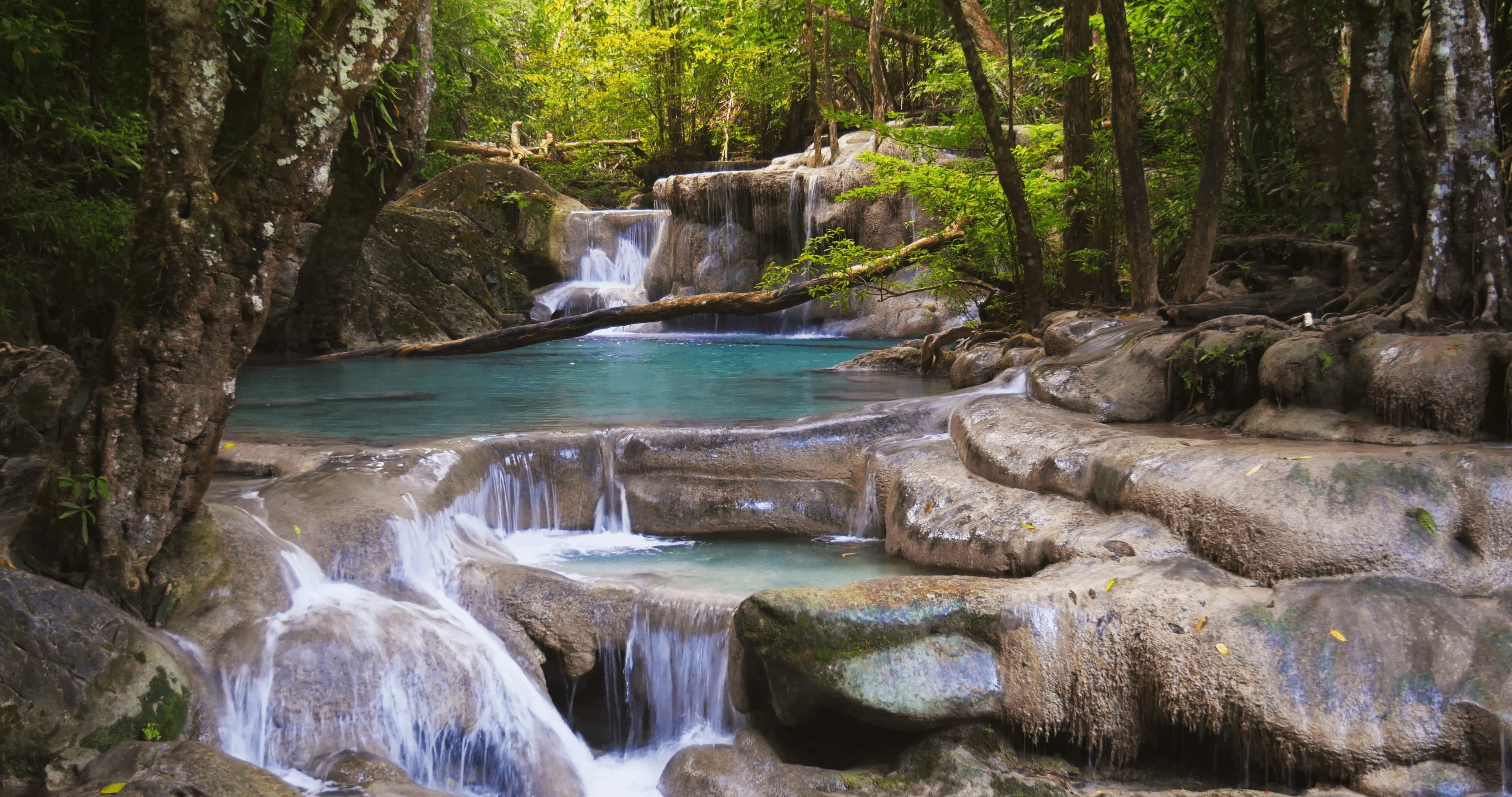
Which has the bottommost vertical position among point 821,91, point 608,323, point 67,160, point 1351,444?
point 1351,444

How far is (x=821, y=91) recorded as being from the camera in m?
27.7

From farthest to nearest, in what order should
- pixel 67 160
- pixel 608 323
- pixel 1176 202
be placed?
pixel 608 323 < pixel 1176 202 < pixel 67 160

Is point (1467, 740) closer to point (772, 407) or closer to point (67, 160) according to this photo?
point (772, 407)

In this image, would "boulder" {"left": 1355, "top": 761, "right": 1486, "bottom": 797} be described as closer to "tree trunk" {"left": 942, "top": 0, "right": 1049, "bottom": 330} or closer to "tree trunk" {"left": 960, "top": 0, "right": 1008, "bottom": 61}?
"tree trunk" {"left": 942, "top": 0, "right": 1049, "bottom": 330}

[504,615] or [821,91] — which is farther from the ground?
[821,91]

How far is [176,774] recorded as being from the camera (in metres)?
3.34

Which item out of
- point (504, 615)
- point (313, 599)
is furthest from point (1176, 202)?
point (313, 599)

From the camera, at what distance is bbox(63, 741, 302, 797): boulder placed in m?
3.28

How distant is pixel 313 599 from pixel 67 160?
6.17m

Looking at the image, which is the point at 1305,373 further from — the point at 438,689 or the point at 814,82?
the point at 814,82

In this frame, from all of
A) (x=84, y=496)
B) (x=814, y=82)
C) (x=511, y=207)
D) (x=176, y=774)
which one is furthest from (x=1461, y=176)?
(x=511, y=207)

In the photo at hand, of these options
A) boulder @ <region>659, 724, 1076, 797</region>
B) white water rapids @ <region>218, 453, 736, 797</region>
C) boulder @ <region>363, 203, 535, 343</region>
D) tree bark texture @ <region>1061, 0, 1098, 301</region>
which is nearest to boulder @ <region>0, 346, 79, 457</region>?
white water rapids @ <region>218, 453, 736, 797</region>

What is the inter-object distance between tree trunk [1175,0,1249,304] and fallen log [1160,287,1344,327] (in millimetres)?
708

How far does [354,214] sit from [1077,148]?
987 cm
